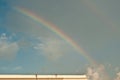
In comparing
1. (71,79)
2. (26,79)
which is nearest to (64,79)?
(71,79)

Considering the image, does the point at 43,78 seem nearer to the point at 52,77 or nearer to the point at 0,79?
the point at 52,77

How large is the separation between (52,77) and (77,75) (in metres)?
4.30

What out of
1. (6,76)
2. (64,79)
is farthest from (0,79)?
(64,79)

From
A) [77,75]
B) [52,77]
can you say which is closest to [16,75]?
[52,77]

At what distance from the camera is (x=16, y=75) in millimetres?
66625

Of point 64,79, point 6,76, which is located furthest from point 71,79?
point 6,76

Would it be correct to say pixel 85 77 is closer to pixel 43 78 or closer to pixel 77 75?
pixel 77 75

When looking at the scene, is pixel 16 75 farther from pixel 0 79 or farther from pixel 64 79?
pixel 64 79

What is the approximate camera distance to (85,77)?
69.6 metres

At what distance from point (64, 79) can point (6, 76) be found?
31.4 ft

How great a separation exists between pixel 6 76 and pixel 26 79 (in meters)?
3.21

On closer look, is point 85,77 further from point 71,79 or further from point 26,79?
point 26,79

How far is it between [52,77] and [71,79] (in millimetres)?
3201

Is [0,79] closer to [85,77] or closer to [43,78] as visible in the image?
[43,78]
